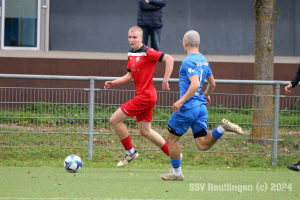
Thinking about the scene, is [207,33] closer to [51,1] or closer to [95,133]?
[51,1]

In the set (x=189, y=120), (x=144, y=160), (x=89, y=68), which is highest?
(x=89, y=68)

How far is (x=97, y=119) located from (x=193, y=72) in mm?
2777

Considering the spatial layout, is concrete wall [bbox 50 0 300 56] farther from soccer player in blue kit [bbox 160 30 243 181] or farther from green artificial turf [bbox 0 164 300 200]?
soccer player in blue kit [bbox 160 30 243 181]

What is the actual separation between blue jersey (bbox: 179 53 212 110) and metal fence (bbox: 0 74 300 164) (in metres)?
1.99

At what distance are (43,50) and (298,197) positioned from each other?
40.9 ft

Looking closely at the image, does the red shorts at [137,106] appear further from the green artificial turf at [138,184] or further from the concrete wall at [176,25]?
the concrete wall at [176,25]

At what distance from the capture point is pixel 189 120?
4.84 m

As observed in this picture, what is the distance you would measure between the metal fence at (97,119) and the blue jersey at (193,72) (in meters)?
1.99

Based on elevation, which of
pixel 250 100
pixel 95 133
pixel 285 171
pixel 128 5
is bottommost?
pixel 285 171

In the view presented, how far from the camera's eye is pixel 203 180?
217 inches

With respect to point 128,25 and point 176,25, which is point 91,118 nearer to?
point 128,25

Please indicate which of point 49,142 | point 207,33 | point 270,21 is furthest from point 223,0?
point 49,142

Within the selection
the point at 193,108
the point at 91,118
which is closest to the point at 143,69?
the point at 193,108

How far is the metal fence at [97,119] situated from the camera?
680 centimetres
